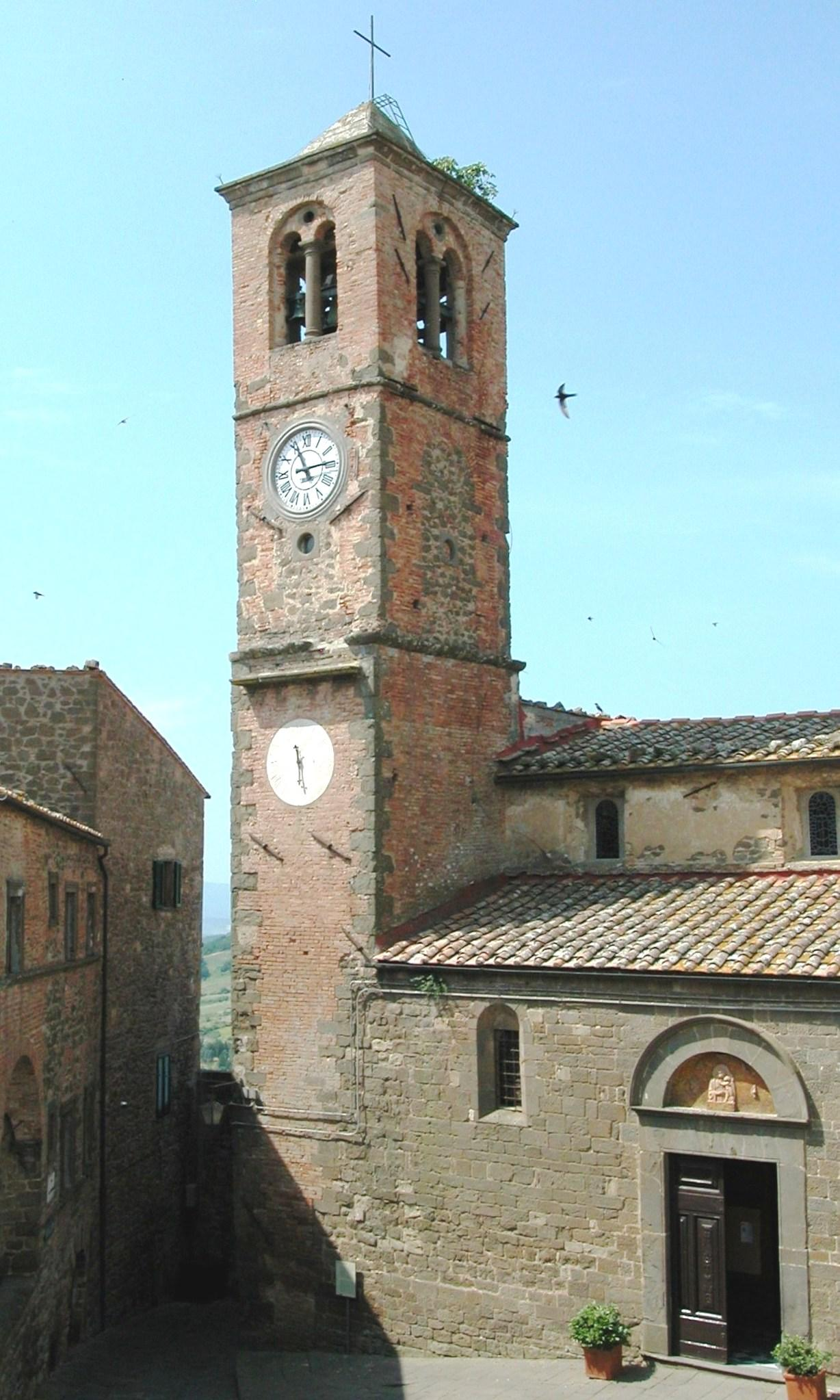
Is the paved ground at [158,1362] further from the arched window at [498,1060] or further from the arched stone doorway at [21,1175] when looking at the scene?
the arched window at [498,1060]

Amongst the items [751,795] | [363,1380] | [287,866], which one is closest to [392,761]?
[287,866]

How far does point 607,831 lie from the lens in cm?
2030

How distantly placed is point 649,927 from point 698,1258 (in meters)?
3.90

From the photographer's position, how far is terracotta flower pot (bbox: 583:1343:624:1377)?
52.0 feet

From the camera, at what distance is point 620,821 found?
2003 centimetres

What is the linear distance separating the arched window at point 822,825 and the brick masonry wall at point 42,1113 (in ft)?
34.0

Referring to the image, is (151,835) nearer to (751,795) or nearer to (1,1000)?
(1,1000)

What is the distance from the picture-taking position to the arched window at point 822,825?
60.6ft

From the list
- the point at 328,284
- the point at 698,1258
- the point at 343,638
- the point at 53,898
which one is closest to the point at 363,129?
the point at 328,284

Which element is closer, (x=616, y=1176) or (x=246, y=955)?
(x=616, y=1176)

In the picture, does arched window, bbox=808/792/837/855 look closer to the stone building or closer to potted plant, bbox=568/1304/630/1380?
potted plant, bbox=568/1304/630/1380

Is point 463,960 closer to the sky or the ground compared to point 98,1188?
closer to the sky

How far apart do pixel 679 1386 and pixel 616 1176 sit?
2319 millimetres

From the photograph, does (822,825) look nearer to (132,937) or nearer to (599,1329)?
(599,1329)
